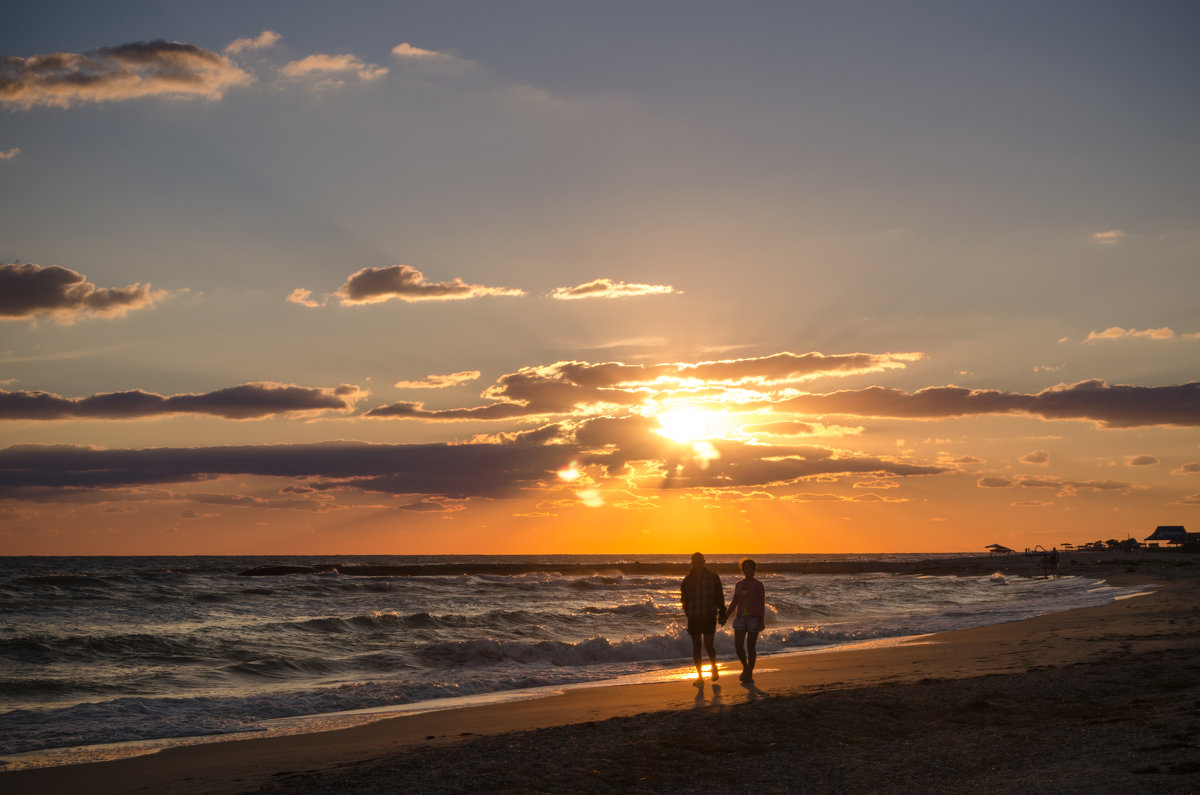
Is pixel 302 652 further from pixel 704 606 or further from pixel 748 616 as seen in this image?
pixel 748 616

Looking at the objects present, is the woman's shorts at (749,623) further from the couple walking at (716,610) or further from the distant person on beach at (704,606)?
the distant person on beach at (704,606)

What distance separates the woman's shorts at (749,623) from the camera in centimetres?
1547

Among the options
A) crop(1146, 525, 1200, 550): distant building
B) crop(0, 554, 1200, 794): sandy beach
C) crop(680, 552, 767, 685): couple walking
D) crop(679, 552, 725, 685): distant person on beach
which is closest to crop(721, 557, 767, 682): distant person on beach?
crop(680, 552, 767, 685): couple walking

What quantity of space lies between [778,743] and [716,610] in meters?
6.38

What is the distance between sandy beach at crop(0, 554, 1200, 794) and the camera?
7875 mm

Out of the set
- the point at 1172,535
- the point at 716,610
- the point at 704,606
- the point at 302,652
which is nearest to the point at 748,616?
the point at 716,610

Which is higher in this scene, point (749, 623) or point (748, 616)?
point (748, 616)

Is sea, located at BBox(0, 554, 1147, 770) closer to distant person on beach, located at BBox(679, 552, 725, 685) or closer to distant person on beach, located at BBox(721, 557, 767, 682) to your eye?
distant person on beach, located at BBox(679, 552, 725, 685)

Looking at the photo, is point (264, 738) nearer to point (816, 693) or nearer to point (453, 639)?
point (816, 693)

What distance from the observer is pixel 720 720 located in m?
10.8

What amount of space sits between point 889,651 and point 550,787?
15.6 metres

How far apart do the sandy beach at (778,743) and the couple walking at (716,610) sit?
734mm

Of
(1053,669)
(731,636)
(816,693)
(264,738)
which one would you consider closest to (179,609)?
(731,636)

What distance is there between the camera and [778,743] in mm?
9453
